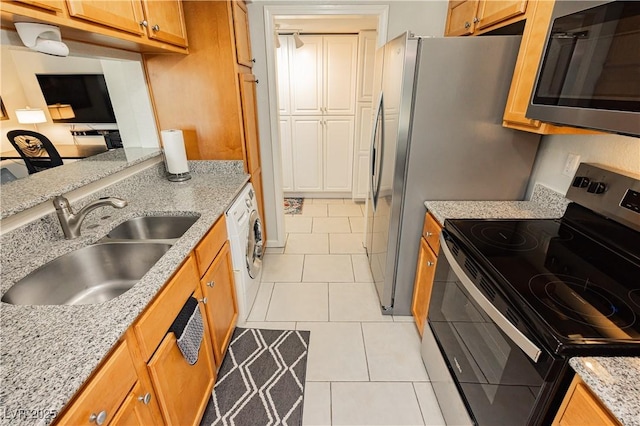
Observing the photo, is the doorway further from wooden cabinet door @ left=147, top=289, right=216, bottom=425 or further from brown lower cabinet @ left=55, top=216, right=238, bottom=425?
wooden cabinet door @ left=147, top=289, right=216, bottom=425

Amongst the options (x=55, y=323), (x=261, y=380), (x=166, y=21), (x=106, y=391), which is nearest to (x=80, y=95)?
(x=166, y=21)

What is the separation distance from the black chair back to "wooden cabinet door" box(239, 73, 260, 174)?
112 cm

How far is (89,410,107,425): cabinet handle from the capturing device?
0.74 meters

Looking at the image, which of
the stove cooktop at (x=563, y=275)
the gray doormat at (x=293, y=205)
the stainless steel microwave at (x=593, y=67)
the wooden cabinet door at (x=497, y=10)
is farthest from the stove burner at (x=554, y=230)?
the gray doormat at (x=293, y=205)

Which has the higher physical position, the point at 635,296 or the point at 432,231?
the point at 635,296

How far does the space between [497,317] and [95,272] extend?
1568 mm

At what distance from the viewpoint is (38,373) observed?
0.68m

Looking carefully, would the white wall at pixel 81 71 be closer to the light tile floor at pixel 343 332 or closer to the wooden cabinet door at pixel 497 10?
the light tile floor at pixel 343 332

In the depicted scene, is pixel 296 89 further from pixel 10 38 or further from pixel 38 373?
pixel 38 373

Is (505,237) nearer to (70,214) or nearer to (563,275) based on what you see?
(563,275)

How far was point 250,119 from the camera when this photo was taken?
7.68 ft

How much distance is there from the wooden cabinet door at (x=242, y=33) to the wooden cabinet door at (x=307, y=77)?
1502mm

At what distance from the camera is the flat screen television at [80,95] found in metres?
1.67

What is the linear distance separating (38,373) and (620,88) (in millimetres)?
1703
